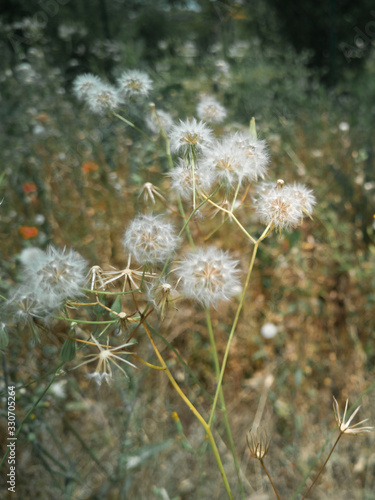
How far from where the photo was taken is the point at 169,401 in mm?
1568

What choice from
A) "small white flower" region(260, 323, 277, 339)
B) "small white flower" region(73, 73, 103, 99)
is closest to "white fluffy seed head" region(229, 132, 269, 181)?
"small white flower" region(73, 73, 103, 99)

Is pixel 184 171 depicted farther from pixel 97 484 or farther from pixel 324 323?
pixel 324 323

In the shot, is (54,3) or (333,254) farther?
(54,3)

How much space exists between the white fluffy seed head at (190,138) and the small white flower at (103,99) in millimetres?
198

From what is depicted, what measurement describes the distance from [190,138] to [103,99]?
0.81ft

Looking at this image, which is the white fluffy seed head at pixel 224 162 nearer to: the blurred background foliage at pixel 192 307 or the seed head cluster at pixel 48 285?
the seed head cluster at pixel 48 285

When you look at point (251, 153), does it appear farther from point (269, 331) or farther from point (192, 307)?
point (192, 307)

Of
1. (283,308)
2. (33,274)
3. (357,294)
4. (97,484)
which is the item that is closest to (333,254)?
(357,294)

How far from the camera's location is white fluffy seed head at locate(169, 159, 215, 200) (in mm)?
669

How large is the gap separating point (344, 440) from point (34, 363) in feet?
3.77

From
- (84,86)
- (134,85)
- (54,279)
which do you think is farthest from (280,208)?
(84,86)

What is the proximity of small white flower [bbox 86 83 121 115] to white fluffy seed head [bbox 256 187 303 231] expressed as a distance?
1.23 ft

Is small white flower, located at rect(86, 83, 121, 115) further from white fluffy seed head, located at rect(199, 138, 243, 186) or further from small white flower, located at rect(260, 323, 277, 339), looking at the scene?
small white flower, located at rect(260, 323, 277, 339)

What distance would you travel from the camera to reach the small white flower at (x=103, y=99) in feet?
2.61
